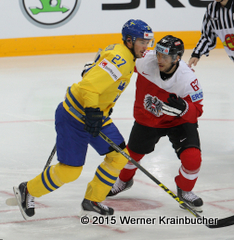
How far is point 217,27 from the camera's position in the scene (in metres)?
3.83

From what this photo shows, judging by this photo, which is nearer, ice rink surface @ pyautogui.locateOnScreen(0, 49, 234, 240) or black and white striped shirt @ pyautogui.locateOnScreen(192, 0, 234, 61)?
ice rink surface @ pyautogui.locateOnScreen(0, 49, 234, 240)

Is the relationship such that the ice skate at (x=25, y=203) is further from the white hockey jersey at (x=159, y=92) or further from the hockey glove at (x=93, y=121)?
the white hockey jersey at (x=159, y=92)

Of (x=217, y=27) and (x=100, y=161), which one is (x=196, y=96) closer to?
(x=100, y=161)

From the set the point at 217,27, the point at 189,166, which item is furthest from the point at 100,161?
the point at 217,27

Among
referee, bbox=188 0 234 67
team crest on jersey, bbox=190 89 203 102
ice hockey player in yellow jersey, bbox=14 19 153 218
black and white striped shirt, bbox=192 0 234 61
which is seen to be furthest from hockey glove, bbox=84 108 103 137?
black and white striped shirt, bbox=192 0 234 61

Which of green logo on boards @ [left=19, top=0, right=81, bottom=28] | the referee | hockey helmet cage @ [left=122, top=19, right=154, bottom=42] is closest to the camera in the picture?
hockey helmet cage @ [left=122, top=19, right=154, bottom=42]

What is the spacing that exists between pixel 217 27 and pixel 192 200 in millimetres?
1830

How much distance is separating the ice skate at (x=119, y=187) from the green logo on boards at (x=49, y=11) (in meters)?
5.30

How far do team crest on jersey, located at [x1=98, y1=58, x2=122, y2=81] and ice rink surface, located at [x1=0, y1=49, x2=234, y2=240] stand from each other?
922mm

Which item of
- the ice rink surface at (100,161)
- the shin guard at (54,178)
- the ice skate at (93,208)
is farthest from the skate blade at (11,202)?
the ice skate at (93,208)

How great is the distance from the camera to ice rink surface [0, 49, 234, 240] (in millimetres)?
2465

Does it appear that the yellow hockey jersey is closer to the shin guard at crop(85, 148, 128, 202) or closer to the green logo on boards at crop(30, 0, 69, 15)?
the shin guard at crop(85, 148, 128, 202)

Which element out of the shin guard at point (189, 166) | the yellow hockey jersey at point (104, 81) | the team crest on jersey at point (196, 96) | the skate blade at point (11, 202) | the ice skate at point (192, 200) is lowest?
the ice skate at point (192, 200)

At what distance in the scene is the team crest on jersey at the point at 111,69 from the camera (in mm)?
2287
